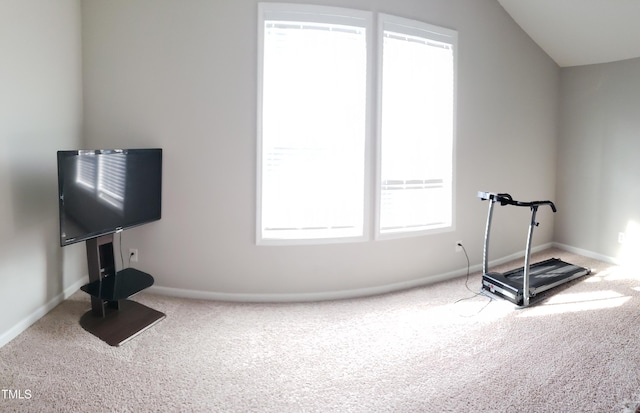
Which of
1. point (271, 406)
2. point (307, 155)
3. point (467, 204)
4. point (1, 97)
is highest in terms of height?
point (1, 97)

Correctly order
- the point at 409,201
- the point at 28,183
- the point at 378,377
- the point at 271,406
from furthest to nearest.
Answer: the point at 409,201 < the point at 28,183 < the point at 378,377 < the point at 271,406

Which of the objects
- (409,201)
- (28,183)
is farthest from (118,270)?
(409,201)

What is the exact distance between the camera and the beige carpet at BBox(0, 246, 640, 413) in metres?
1.89

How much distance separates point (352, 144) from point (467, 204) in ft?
4.95

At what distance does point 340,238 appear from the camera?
3.20 metres

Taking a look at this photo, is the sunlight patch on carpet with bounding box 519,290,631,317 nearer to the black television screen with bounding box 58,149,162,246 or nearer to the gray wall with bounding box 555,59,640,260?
→ the gray wall with bounding box 555,59,640,260

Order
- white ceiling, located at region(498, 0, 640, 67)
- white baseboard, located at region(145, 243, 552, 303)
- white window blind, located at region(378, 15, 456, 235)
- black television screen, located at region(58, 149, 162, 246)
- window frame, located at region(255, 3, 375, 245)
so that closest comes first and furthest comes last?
1. black television screen, located at region(58, 149, 162, 246)
2. window frame, located at region(255, 3, 375, 245)
3. white baseboard, located at region(145, 243, 552, 303)
4. white window blind, located at region(378, 15, 456, 235)
5. white ceiling, located at region(498, 0, 640, 67)

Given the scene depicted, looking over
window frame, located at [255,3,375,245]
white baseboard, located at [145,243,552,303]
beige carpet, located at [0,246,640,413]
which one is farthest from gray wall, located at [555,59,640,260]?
window frame, located at [255,3,375,245]

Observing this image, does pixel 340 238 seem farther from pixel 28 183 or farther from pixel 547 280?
pixel 28 183

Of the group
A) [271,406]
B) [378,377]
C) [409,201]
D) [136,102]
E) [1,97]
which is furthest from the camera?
[409,201]

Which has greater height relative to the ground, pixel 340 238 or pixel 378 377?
pixel 340 238

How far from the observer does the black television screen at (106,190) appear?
2344 millimetres

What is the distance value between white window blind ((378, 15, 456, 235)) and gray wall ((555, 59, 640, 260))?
212 cm

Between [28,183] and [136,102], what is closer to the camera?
[28,183]
